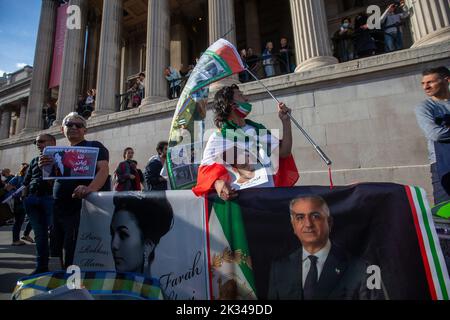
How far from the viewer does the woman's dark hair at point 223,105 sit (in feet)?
9.05

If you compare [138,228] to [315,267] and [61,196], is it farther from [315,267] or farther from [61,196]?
[315,267]

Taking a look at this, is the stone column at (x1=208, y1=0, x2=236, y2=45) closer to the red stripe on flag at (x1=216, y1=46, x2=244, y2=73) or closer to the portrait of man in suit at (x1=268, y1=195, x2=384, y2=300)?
the red stripe on flag at (x1=216, y1=46, x2=244, y2=73)

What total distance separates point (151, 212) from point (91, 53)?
20.1 meters

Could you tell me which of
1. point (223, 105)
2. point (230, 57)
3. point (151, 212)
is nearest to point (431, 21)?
point (230, 57)

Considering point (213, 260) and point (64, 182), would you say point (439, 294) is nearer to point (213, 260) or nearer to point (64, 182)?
point (213, 260)

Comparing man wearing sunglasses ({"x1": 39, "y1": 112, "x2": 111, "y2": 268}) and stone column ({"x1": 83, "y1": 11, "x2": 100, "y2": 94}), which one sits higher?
stone column ({"x1": 83, "y1": 11, "x2": 100, "y2": 94})

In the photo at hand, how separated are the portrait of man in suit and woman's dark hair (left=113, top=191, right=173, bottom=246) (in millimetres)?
1132

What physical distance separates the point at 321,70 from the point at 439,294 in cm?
746

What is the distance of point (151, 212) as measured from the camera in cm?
257

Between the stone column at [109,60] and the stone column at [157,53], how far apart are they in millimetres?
2406

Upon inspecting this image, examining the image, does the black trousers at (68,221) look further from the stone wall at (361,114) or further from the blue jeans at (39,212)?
the stone wall at (361,114)

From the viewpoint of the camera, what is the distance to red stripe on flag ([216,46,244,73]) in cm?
329

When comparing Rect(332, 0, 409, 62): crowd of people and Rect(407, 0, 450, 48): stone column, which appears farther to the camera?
Rect(332, 0, 409, 62): crowd of people

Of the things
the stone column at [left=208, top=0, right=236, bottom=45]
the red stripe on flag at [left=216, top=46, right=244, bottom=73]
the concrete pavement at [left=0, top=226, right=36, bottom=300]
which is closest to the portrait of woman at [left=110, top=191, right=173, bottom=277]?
the concrete pavement at [left=0, top=226, right=36, bottom=300]
